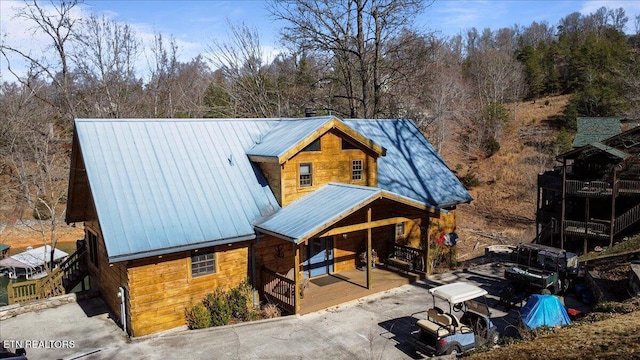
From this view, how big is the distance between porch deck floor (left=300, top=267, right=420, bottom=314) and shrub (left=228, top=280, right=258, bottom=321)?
1705 mm

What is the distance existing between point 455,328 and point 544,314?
2781 millimetres

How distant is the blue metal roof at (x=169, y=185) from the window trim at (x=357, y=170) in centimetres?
383

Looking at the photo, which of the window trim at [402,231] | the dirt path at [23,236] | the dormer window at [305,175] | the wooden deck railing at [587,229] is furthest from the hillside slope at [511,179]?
the dirt path at [23,236]

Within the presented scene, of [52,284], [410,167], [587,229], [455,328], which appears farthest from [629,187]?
[52,284]

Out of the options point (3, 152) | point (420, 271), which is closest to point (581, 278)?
point (420, 271)

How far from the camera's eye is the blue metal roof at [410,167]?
66.6ft

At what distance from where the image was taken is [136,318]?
13.2 meters

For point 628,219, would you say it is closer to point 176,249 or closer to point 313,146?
point 313,146

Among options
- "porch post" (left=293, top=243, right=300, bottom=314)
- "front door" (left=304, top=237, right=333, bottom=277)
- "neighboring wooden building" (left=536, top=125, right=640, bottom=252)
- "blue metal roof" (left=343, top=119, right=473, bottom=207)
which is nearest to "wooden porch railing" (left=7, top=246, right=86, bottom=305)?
"front door" (left=304, top=237, right=333, bottom=277)

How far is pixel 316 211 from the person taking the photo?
15195 millimetres

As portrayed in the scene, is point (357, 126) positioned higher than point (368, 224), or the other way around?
point (357, 126)

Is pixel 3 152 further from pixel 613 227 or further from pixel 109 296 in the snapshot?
pixel 613 227

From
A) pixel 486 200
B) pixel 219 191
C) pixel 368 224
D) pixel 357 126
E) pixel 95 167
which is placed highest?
pixel 357 126

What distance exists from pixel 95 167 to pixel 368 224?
30.2 ft
